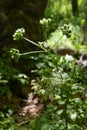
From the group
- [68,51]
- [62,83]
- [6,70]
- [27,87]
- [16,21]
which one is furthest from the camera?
[68,51]

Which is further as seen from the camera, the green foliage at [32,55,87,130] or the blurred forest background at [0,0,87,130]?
the blurred forest background at [0,0,87,130]

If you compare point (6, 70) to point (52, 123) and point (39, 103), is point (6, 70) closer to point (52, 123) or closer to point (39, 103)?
point (39, 103)

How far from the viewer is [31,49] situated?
4.80 meters

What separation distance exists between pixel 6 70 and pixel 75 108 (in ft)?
4.48

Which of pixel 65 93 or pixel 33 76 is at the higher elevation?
pixel 33 76

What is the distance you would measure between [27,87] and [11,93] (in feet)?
0.92

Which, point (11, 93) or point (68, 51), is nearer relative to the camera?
point (11, 93)

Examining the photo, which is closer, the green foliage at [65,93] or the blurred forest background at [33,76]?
the green foliage at [65,93]

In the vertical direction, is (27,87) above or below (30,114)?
above

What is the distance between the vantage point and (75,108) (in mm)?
2627

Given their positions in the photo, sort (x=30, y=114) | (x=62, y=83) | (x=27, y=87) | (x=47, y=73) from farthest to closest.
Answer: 1. (x=27, y=87)
2. (x=30, y=114)
3. (x=47, y=73)
4. (x=62, y=83)

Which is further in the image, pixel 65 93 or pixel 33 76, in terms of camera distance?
pixel 33 76

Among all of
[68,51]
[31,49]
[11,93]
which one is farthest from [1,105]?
[68,51]

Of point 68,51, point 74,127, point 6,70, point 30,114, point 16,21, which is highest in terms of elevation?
point 68,51
